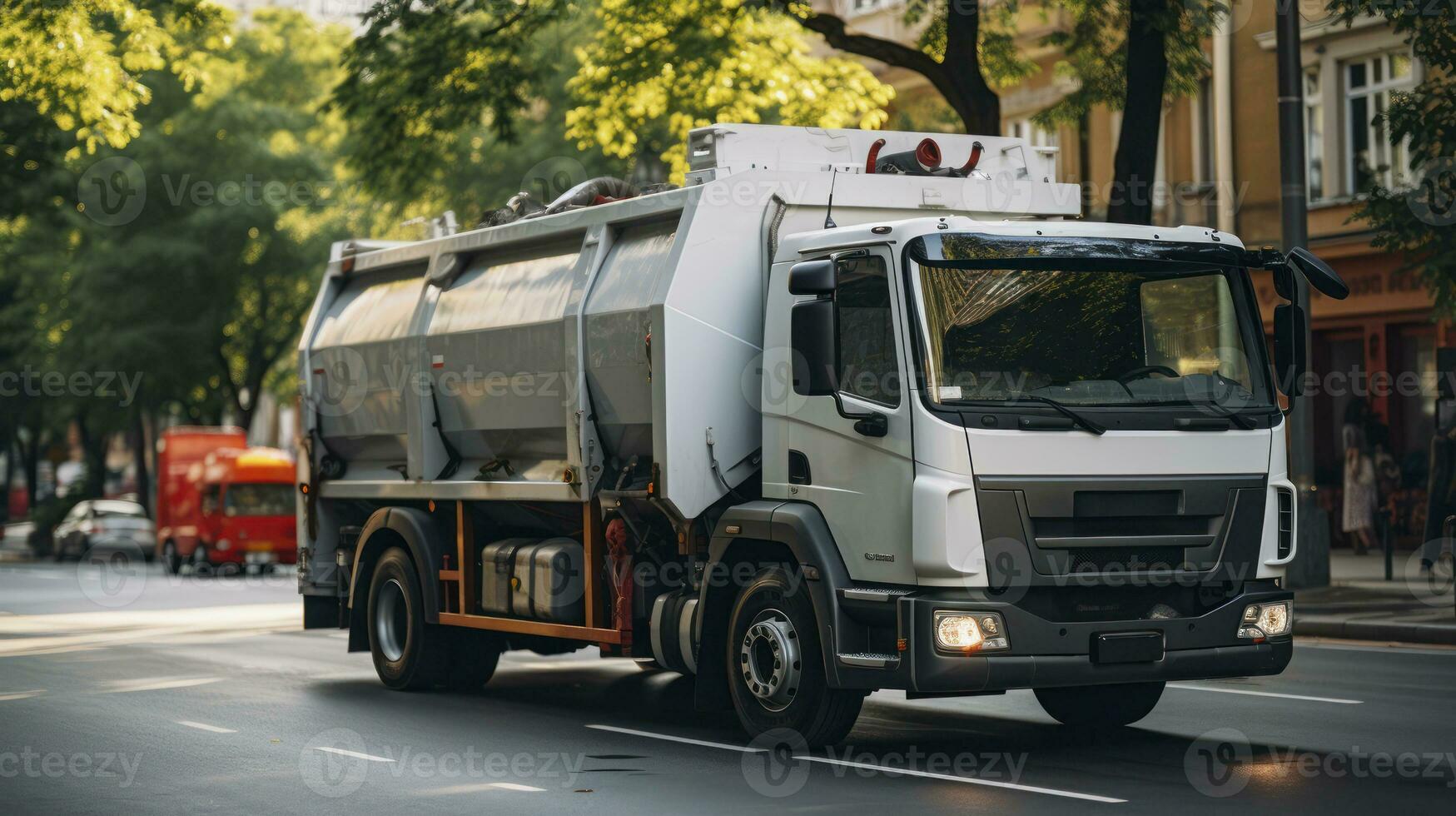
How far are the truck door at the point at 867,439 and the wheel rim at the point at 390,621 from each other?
4.86 meters

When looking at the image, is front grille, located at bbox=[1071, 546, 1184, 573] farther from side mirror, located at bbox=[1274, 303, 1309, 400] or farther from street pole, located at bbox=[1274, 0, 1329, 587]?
street pole, located at bbox=[1274, 0, 1329, 587]

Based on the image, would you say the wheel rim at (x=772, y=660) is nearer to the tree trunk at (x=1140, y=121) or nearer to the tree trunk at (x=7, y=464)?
the tree trunk at (x=1140, y=121)

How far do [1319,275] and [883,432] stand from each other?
249 centimetres

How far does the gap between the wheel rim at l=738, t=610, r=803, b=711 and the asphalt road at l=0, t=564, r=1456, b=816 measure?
0.98ft

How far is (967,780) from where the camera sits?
896 centimetres


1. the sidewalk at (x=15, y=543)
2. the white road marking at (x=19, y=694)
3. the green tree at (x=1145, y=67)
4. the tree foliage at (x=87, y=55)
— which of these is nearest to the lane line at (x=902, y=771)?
the white road marking at (x=19, y=694)

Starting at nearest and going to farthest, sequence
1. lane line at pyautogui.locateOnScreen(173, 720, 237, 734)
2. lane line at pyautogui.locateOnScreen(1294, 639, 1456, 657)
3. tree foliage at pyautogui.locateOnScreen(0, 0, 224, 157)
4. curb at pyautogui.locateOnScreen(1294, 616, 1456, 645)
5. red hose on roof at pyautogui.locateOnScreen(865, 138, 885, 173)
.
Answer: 1. red hose on roof at pyautogui.locateOnScreen(865, 138, 885, 173)
2. lane line at pyautogui.locateOnScreen(173, 720, 237, 734)
3. lane line at pyautogui.locateOnScreen(1294, 639, 1456, 657)
4. curb at pyautogui.locateOnScreen(1294, 616, 1456, 645)
5. tree foliage at pyautogui.locateOnScreen(0, 0, 224, 157)

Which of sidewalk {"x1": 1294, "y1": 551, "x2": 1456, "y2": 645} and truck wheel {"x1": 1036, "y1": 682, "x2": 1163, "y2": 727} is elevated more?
truck wheel {"x1": 1036, "y1": 682, "x2": 1163, "y2": 727}

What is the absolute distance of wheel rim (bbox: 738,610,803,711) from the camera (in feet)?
31.8

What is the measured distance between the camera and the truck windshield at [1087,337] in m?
9.18

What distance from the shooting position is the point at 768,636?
32.3 ft

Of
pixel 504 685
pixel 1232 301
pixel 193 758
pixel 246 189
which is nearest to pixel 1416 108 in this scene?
pixel 1232 301

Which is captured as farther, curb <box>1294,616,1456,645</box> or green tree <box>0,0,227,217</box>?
green tree <box>0,0,227,217</box>

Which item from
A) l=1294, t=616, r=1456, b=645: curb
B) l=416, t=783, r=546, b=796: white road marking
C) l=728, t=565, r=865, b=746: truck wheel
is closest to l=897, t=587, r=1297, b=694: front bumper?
l=728, t=565, r=865, b=746: truck wheel
